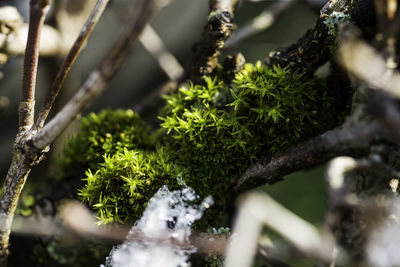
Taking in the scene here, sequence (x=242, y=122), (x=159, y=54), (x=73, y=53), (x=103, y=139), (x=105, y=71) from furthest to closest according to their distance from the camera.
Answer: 1. (x=159, y=54)
2. (x=103, y=139)
3. (x=242, y=122)
4. (x=73, y=53)
5. (x=105, y=71)

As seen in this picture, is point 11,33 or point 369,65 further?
point 11,33

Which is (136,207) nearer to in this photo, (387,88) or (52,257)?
(52,257)

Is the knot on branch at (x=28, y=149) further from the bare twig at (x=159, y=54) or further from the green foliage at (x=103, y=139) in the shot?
the bare twig at (x=159, y=54)

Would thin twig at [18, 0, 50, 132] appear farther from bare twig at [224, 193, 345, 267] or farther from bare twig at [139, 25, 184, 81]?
bare twig at [139, 25, 184, 81]

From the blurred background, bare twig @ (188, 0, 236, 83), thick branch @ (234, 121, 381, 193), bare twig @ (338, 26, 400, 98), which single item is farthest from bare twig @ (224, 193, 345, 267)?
the blurred background

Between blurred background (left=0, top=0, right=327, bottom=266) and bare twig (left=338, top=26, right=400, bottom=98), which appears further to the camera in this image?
blurred background (left=0, top=0, right=327, bottom=266)

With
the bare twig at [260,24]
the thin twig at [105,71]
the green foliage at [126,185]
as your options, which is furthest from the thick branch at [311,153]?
the bare twig at [260,24]

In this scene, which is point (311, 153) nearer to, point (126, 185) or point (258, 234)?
point (258, 234)

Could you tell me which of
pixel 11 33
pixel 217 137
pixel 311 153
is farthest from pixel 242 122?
pixel 11 33
